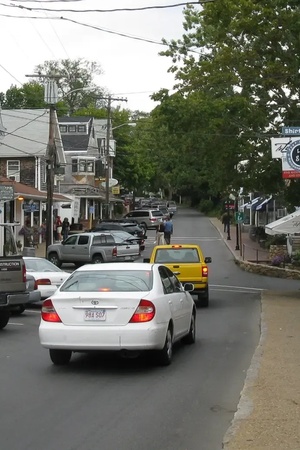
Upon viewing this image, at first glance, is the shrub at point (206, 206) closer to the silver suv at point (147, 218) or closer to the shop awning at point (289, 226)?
the silver suv at point (147, 218)

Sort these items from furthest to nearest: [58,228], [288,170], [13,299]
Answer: [58,228], [288,170], [13,299]

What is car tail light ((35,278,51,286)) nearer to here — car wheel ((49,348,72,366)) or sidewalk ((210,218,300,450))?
sidewalk ((210,218,300,450))

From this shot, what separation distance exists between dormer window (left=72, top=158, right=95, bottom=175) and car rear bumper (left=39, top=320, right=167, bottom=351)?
61661mm

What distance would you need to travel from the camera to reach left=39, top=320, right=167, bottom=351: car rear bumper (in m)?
11.3

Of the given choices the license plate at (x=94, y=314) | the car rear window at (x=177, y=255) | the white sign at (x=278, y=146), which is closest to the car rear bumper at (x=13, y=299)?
the license plate at (x=94, y=314)

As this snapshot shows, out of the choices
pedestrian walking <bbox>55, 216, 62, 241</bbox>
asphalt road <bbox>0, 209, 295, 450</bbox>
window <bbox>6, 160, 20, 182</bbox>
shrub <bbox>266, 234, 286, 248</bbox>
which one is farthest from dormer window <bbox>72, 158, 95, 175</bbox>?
asphalt road <bbox>0, 209, 295, 450</bbox>


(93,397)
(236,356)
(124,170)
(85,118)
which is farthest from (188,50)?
(124,170)

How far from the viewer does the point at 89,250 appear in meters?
38.7

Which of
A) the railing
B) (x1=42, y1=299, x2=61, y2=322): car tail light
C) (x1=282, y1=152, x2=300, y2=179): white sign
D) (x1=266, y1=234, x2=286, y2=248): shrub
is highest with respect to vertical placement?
(x1=282, y1=152, x2=300, y2=179): white sign

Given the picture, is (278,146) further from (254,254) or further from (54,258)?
(254,254)

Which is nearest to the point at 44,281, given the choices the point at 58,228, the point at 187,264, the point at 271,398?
the point at 187,264

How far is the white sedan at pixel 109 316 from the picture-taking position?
11.4 meters

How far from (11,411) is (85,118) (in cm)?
7179

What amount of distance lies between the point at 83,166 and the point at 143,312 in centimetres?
6284
